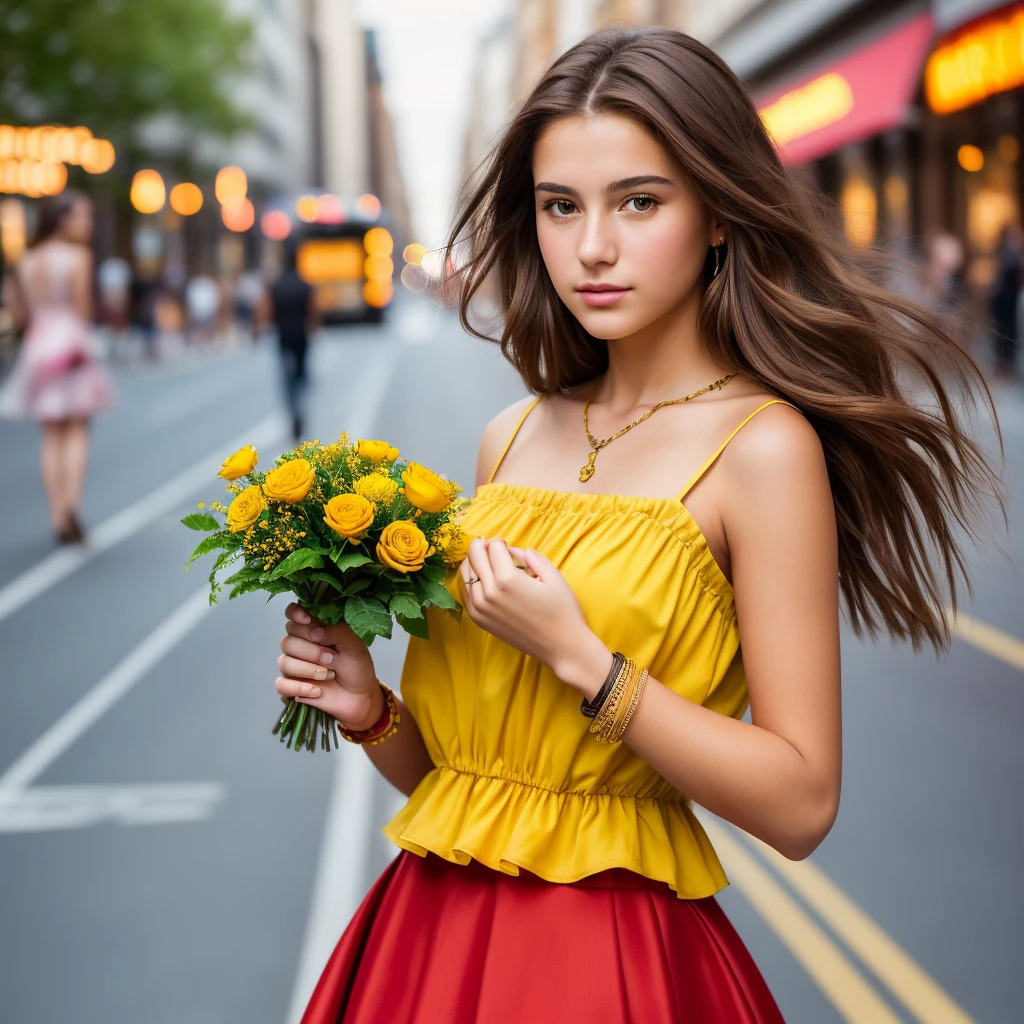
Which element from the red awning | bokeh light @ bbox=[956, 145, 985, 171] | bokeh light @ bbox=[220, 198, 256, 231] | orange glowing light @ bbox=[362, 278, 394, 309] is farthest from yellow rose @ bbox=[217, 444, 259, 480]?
bokeh light @ bbox=[220, 198, 256, 231]

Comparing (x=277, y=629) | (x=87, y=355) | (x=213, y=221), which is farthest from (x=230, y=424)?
(x=213, y=221)

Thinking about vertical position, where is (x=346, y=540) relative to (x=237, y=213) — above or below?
above

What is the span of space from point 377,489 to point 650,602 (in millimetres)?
388

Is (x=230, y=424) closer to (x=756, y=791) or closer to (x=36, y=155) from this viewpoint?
(x=36, y=155)

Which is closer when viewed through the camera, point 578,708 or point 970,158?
point 578,708

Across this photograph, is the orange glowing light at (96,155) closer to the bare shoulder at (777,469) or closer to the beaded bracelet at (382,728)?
the beaded bracelet at (382,728)

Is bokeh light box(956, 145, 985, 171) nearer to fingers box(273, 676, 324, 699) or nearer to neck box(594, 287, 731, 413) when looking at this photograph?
neck box(594, 287, 731, 413)

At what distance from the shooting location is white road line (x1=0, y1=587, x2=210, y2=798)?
5.13 m

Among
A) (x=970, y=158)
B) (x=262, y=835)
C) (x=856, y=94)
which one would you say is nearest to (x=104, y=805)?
(x=262, y=835)

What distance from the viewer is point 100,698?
19.7 feet

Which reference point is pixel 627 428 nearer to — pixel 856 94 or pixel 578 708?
pixel 578 708

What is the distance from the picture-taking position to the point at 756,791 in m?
1.65

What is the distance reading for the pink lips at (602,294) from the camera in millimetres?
1782

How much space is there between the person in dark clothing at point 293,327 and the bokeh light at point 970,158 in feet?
40.1
